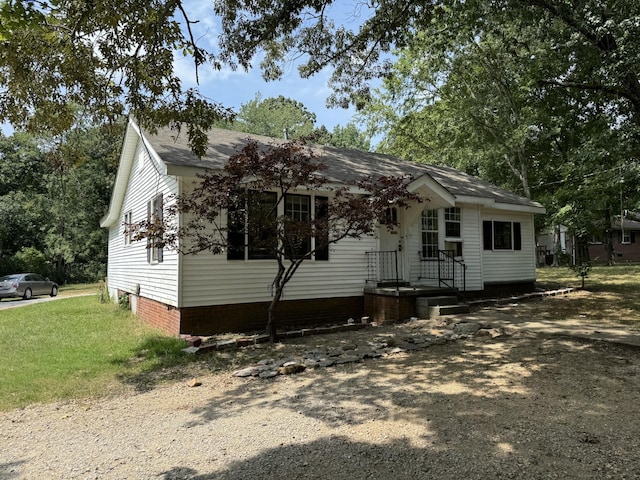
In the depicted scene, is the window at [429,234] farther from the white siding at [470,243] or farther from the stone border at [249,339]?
the stone border at [249,339]

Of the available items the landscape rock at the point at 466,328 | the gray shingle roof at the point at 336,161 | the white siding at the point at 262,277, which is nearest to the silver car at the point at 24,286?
the gray shingle roof at the point at 336,161

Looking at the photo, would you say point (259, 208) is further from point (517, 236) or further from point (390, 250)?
point (517, 236)

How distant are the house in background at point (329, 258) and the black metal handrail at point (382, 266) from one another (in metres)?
0.03

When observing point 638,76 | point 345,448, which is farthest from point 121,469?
point 638,76

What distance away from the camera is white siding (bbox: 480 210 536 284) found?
44.9ft

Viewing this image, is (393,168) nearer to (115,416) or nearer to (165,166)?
(165,166)

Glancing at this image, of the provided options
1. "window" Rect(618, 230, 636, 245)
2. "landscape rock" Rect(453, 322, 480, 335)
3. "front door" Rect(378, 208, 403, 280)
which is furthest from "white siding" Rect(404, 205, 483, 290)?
"window" Rect(618, 230, 636, 245)

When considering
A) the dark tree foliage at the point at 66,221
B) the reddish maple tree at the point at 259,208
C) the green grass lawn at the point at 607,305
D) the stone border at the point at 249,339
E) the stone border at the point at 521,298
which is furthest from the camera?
the dark tree foliage at the point at 66,221

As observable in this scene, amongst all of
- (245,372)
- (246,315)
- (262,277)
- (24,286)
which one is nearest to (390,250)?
(262,277)

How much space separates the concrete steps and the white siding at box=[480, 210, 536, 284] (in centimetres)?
372

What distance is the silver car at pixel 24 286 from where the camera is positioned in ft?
67.7

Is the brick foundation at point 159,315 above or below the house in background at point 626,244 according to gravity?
below

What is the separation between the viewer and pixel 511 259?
46.8ft

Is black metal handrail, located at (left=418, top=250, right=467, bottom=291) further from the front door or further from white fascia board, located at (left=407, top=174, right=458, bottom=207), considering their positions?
white fascia board, located at (left=407, top=174, right=458, bottom=207)
